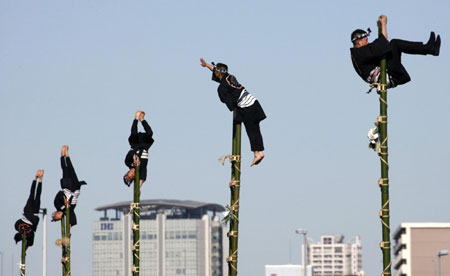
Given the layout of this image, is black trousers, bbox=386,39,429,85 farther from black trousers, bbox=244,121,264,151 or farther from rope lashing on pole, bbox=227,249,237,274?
rope lashing on pole, bbox=227,249,237,274

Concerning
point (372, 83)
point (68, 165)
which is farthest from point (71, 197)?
point (372, 83)

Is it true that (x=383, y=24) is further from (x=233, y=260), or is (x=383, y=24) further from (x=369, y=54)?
(x=233, y=260)

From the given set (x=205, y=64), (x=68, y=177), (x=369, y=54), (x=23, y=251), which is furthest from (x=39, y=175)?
(x=369, y=54)

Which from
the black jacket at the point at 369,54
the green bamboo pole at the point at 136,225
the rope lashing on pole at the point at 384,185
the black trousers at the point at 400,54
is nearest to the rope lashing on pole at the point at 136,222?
the green bamboo pole at the point at 136,225

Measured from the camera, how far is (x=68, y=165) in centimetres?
3625

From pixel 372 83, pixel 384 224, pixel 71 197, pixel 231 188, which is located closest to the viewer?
pixel 384 224

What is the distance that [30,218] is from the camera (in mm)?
41531

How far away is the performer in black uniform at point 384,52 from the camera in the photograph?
802 inches

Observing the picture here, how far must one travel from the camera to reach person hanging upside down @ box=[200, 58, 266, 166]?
24.1m

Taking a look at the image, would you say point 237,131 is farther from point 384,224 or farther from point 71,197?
point 71,197

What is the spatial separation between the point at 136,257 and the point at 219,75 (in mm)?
6594

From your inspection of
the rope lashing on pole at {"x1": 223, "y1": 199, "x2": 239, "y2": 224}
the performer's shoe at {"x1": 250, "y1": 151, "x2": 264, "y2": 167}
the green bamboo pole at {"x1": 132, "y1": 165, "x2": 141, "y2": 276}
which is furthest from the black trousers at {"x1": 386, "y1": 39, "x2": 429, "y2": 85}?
the green bamboo pole at {"x1": 132, "y1": 165, "x2": 141, "y2": 276}

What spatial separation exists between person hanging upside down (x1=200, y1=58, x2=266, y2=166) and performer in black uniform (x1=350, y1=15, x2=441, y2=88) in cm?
384

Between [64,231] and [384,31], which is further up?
[384,31]
